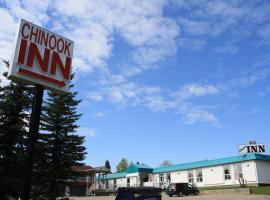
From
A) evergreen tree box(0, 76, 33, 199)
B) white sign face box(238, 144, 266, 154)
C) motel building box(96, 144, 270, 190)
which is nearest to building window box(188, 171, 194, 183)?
motel building box(96, 144, 270, 190)

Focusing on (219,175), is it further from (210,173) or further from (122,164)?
(122,164)

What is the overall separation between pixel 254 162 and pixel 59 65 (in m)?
32.0

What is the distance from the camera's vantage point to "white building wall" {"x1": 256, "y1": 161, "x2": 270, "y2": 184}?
41.6 metres

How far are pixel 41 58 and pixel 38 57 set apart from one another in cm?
16

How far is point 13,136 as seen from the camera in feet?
73.4

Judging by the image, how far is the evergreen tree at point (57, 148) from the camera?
26.3 meters

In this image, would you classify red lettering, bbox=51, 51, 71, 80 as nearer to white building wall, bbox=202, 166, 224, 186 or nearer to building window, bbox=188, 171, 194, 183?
white building wall, bbox=202, 166, 224, 186

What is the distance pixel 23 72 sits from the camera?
14.4 m

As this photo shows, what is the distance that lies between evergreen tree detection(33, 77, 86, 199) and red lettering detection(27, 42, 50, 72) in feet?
35.6

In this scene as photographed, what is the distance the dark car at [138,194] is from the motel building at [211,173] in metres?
28.2

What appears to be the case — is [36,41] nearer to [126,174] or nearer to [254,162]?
[254,162]

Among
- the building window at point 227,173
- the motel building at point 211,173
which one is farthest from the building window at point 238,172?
the building window at point 227,173

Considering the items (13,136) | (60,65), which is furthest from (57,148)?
(60,65)

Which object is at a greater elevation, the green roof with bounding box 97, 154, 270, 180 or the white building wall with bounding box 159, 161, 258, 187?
the green roof with bounding box 97, 154, 270, 180
